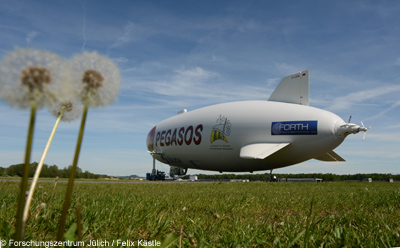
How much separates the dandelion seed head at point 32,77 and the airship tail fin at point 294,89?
64.8 ft

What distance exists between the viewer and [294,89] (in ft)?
65.0

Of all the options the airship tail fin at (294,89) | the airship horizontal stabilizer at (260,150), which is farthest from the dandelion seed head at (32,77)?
the airship tail fin at (294,89)

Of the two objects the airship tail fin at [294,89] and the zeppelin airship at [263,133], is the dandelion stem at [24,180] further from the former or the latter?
the airship tail fin at [294,89]

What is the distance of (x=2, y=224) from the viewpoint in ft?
7.59

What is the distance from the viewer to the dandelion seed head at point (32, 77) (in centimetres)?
66

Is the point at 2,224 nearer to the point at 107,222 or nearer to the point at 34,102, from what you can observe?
the point at 107,222

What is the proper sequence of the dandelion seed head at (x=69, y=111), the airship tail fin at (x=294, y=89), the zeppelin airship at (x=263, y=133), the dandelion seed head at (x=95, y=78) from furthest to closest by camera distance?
the airship tail fin at (x=294, y=89)
the zeppelin airship at (x=263, y=133)
the dandelion seed head at (x=69, y=111)
the dandelion seed head at (x=95, y=78)

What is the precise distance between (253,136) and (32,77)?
18.0 metres

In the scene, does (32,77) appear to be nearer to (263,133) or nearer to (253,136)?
(263,133)

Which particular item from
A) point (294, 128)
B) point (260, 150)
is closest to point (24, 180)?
point (294, 128)

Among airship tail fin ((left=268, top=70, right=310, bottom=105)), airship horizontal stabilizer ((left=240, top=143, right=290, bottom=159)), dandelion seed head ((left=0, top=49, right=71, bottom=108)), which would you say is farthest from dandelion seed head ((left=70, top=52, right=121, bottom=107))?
airship tail fin ((left=268, top=70, right=310, bottom=105))

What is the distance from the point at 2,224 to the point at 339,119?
1702 centimetres

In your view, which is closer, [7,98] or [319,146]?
[7,98]

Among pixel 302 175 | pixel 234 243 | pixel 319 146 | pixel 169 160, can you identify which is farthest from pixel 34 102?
pixel 302 175
